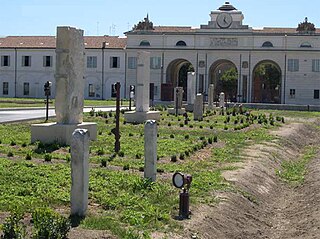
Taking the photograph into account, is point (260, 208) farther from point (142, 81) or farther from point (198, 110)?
point (198, 110)

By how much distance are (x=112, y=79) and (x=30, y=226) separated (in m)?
67.1

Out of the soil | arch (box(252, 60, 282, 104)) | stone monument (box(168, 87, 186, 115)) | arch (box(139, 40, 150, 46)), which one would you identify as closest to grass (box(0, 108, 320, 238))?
the soil

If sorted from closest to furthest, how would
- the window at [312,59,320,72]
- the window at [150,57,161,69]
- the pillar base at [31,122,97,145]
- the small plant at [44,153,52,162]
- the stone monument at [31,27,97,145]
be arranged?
the small plant at [44,153,52,162] < the pillar base at [31,122,97,145] < the stone monument at [31,27,97,145] < the window at [312,59,320,72] < the window at [150,57,161,69]

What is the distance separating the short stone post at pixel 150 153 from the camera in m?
13.4

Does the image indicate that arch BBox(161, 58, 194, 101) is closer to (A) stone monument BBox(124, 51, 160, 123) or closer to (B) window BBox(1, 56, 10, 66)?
(B) window BBox(1, 56, 10, 66)

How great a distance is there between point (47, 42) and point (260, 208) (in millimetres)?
67345

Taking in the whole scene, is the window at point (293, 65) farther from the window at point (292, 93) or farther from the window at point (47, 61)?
the window at point (47, 61)

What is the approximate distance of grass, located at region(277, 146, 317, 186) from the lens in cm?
1823

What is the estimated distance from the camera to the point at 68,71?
19.4m

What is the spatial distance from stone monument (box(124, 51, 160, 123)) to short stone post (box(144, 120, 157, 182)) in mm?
16507

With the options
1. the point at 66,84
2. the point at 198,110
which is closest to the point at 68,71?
the point at 66,84

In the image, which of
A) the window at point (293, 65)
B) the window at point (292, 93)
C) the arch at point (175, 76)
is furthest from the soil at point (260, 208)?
the window at point (293, 65)

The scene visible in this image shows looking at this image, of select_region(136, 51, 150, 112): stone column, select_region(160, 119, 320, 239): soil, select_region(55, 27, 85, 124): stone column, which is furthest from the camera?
select_region(136, 51, 150, 112): stone column

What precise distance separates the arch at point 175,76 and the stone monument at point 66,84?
1786 inches
